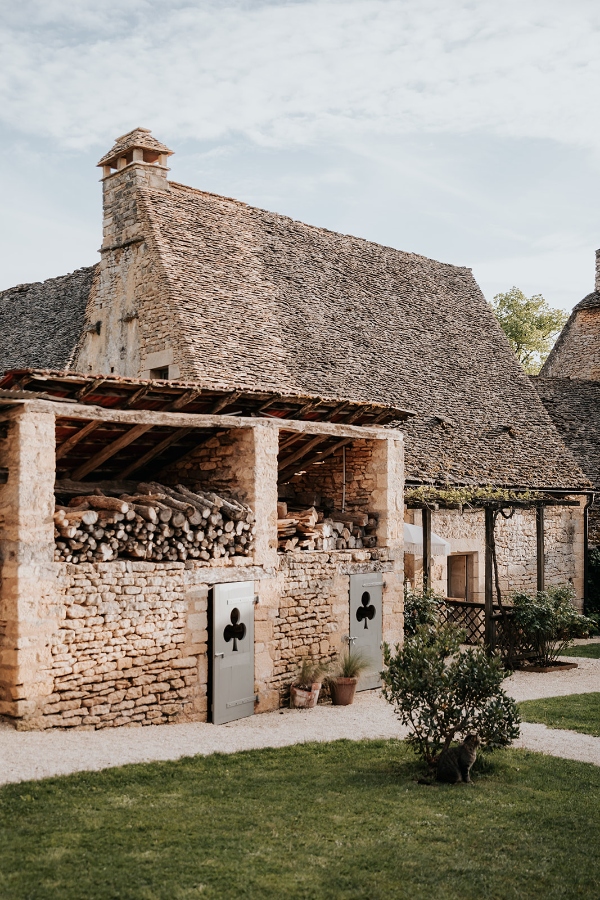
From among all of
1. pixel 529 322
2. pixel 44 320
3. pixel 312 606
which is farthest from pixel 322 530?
pixel 529 322

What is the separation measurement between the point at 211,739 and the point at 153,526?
2373mm

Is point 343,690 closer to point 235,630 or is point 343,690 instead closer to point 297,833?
point 235,630

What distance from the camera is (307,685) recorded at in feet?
37.9

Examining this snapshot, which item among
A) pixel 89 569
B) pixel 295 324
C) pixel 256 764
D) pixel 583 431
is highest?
pixel 295 324

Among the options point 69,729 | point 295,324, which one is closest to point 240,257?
point 295,324

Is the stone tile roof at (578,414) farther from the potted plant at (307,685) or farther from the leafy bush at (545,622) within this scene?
the potted plant at (307,685)

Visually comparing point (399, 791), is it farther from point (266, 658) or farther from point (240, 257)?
point (240, 257)

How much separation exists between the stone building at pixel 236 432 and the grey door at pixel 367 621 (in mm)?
67

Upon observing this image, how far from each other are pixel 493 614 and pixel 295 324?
7.77 m

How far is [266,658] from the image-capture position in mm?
11281

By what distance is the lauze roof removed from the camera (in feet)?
58.4

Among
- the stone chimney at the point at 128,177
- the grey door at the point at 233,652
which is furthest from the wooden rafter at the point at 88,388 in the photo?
the stone chimney at the point at 128,177

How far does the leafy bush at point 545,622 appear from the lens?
14.9 metres

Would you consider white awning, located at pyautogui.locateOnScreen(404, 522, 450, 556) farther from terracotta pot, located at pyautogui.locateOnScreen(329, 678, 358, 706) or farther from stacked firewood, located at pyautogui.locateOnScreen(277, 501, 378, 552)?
terracotta pot, located at pyautogui.locateOnScreen(329, 678, 358, 706)
